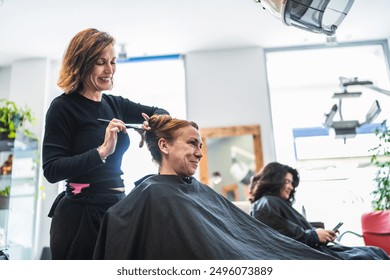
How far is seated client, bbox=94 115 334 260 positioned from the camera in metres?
0.98

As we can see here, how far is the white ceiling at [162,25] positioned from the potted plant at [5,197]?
91cm

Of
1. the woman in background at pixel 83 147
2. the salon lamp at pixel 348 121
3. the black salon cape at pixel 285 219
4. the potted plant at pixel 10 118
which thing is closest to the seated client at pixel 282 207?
the black salon cape at pixel 285 219

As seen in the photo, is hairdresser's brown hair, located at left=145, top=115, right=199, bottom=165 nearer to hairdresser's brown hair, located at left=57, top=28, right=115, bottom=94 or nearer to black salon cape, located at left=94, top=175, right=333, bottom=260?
black salon cape, located at left=94, top=175, right=333, bottom=260

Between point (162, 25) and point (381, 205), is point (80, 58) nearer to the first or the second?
point (381, 205)

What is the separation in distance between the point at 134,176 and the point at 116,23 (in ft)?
5.93

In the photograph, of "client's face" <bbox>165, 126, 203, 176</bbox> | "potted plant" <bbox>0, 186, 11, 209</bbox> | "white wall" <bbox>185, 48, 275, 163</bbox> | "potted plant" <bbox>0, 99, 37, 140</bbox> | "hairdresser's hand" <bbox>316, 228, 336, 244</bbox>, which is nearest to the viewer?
"client's face" <bbox>165, 126, 203, 176</bbox>

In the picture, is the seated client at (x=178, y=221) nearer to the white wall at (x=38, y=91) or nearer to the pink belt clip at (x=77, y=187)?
the pink belt clip at (x=77, y=187)

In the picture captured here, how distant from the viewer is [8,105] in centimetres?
288

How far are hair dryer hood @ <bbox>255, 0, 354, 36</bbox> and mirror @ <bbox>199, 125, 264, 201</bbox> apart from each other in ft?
7.48

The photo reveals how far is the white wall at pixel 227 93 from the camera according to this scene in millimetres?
3613

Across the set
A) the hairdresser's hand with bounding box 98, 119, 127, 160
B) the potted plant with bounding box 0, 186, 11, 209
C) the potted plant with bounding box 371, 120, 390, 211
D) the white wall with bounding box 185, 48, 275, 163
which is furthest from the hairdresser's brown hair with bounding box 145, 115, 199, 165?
the white wall with bounding box 185, 48, 275, 163
